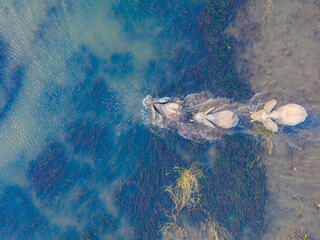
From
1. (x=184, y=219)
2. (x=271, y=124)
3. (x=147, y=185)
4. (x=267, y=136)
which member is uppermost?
(x=271, y=124)

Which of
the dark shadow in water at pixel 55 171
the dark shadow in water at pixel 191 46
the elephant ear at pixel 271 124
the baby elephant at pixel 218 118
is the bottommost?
the elephant ear at pixel 271 124

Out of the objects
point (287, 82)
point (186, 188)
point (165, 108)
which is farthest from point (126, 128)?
point (287, 82)

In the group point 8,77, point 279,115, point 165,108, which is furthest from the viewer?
point 8,77

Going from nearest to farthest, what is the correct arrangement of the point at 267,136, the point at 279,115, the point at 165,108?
the point at 279,115
the point at 165,108
the point at 267,136

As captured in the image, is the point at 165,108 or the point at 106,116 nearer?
the point at 165,108

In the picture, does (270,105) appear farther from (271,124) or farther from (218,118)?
(218,118)

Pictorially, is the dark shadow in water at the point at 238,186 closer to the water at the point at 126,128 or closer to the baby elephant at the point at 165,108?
the water at the point at 126,128

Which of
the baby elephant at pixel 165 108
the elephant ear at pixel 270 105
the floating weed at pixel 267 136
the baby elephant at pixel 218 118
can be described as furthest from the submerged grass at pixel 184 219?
the elephant ear at pixel 270 105
